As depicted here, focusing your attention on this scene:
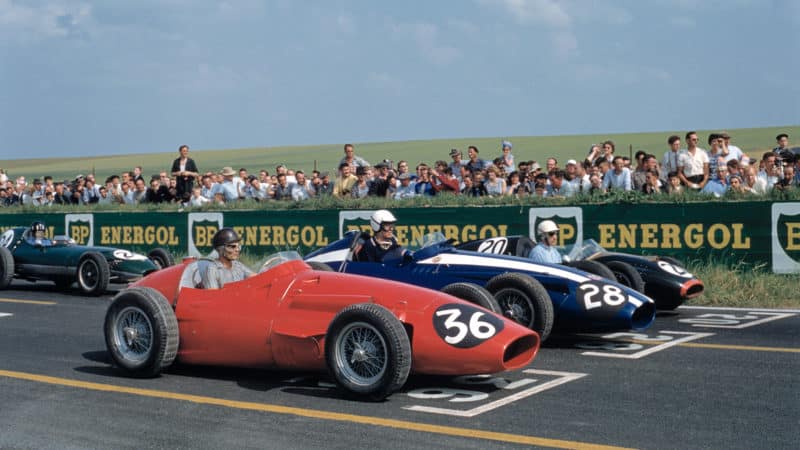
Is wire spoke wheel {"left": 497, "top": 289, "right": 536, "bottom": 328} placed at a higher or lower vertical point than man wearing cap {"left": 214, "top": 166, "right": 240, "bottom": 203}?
lower

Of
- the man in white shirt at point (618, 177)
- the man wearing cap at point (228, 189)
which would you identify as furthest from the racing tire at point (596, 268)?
the man wearing cap at point (228, 189)

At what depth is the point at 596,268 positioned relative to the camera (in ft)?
34.2

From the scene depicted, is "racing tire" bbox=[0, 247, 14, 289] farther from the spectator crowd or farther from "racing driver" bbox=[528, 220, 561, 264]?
"racing driver" bbox=[528, 220, 561, 264]

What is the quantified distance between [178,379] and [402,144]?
65749 mm

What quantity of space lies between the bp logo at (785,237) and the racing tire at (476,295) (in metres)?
6.55

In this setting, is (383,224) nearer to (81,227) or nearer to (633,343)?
(633,343)

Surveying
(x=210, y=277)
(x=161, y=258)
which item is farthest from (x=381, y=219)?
(x=161, y=258)

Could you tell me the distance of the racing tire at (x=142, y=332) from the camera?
761 cm

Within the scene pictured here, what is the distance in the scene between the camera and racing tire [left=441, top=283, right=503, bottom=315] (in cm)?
820

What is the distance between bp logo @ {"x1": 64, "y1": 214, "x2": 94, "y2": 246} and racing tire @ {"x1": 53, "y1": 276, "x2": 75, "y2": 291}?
16.5 ft

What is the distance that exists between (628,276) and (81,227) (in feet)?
47.6

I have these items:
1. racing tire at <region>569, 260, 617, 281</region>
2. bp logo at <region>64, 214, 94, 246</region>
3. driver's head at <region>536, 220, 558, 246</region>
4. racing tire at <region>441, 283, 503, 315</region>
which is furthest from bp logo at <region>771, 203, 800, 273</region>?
bp logo at <region>64, 214, 94, 246</region>

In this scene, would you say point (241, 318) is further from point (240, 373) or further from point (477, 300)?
point (477, 300)

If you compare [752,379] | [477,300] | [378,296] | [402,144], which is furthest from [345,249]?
[402,144]
